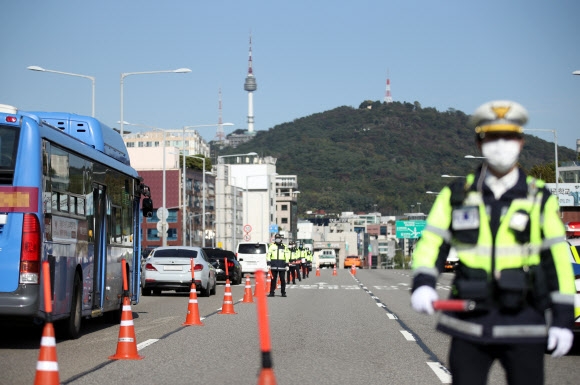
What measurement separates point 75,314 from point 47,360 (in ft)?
22.0

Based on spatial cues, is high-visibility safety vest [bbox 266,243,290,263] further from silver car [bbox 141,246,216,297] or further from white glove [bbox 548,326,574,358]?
white glove [bbox 548,326,574,358]

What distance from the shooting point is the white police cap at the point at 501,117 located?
4.76m

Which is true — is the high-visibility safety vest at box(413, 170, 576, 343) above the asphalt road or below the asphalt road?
A: above

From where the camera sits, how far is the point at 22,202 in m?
13.3

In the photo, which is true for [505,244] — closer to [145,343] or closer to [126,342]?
[126,342]

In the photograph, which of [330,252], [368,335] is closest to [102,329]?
[368,335]

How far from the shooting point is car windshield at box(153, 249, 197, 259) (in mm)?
30719

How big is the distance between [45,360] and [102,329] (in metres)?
9.41

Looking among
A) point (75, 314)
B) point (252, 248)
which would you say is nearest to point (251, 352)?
point (75, 314)

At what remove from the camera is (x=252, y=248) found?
5250 centimetres

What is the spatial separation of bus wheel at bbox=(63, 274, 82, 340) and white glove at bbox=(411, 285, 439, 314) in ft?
36.1

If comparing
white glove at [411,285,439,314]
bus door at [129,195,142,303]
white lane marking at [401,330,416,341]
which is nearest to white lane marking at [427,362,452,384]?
white lane marking at [401,330,416,341]

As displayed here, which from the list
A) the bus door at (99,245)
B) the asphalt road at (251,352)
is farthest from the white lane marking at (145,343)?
the bus door at (99,245)

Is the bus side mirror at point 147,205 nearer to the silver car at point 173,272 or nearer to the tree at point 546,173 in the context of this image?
the silver car at point 173,272
